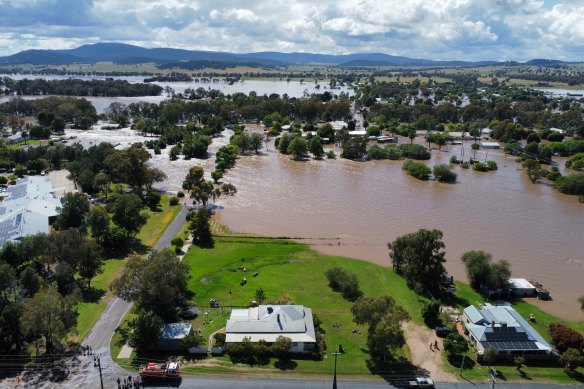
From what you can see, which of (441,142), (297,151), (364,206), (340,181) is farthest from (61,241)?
(441,142)

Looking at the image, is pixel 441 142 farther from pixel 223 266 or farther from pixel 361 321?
pixel 361 321

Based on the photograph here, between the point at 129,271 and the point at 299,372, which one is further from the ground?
the point at 129,271

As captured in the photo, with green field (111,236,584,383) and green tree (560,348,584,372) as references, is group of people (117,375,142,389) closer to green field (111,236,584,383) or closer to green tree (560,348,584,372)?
green field (111,236,584,383)

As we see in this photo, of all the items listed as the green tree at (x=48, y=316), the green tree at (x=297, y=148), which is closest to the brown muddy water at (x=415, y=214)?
the green tree at (x=297, y=148)

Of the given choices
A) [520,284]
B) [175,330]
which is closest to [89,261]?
[175,330]

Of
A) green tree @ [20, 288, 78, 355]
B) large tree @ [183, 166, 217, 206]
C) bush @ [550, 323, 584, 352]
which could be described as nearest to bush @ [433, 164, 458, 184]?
large tree @ [183, 166, 217, 206]
